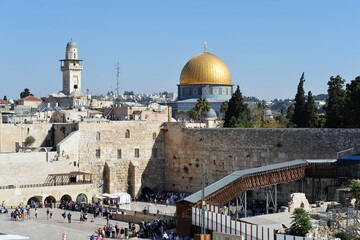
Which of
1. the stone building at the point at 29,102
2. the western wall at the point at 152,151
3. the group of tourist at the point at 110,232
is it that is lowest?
the group of tourist at the point at 110,232

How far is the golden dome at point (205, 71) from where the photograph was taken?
65875mm

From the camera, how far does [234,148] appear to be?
38594 mm

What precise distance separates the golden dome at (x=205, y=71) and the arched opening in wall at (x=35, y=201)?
1291 inches

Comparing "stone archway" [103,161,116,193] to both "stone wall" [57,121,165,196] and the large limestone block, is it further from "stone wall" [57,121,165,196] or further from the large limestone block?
the large limestone block

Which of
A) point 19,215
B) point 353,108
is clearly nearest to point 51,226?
point 19,215

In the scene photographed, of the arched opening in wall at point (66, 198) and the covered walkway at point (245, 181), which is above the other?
the covered walkway at point (245, 181)

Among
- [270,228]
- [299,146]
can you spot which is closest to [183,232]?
[270,228]

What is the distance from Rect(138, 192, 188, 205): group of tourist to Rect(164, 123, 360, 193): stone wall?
724 mm

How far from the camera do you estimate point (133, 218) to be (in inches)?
1275

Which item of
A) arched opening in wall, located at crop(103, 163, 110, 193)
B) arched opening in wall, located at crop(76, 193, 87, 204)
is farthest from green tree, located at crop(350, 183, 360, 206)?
arched opening in wall, located at crop(103, 163, 110, 193)

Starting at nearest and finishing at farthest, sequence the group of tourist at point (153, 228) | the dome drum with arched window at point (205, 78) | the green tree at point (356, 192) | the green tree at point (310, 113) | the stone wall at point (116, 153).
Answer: the green tree at point (356, 192)
the group of tourist at point (153, 228)
the stone wall at point (116, 153)
the green tree at point (310, 113)
the dome drum with arched window at point (205, 78)

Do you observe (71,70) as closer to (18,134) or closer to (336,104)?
(18,134)

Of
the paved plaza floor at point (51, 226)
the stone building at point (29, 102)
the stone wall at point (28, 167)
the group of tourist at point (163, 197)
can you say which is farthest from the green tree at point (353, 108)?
the stone building at point (29, 102)

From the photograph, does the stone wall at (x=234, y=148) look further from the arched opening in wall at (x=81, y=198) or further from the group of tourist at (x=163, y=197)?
the arched opening in wall at (x=81, y=198)
